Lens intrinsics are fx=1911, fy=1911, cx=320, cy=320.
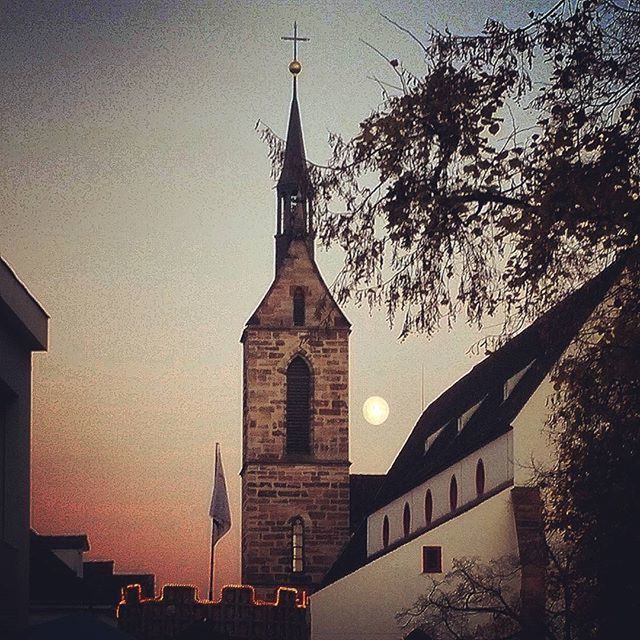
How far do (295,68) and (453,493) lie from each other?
24.1 metres

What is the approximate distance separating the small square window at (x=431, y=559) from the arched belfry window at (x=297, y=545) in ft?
61.0

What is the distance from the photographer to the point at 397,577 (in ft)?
153

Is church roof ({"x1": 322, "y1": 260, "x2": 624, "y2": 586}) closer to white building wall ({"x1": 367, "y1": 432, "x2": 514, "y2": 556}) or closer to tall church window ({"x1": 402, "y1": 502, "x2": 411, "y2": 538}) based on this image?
white building wall ({"x1": 367, "y1": 432, "x2": 514, "y2": 556})

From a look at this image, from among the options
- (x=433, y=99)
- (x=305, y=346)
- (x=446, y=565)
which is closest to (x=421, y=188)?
(x=433, y=99)

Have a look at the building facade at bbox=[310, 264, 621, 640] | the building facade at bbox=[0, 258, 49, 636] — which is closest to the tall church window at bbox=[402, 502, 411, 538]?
the building facade at bbox=[310, 264, 621, 640]

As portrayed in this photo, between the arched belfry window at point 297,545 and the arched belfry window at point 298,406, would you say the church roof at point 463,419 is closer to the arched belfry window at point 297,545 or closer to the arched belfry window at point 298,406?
the arched belfry window at point 297,545

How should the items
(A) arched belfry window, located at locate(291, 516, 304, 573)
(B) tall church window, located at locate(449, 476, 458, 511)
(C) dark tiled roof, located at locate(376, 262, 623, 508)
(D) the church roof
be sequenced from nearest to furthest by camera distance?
(C) dark tiled roof, located at locate(376, 262, 623, 508), (D) the church roof, (B) tall church window, located at locate(449, 476, 458, 511), (A) arched belfry window, located at locate(291, 516, 304, 573)

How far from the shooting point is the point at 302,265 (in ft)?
216

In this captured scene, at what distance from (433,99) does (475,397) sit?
39.1m

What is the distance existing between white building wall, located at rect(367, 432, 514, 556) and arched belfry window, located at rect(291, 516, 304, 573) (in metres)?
3.60

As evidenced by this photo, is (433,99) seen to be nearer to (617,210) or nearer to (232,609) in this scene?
(617,210)

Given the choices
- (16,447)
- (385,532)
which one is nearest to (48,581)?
(16,447)

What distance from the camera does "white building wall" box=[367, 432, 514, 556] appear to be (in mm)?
43969

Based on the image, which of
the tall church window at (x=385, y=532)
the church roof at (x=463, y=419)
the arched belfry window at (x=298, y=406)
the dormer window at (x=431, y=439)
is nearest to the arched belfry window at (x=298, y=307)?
the arched belfry window at (x=298, y=406)
